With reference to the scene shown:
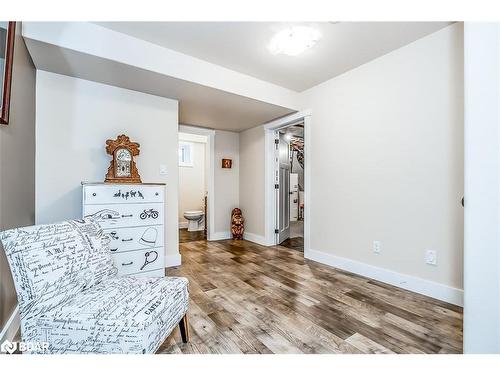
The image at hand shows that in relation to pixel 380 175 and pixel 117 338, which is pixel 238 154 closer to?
pixel 380 175

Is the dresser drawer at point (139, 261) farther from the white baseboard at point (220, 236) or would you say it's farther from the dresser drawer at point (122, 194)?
the white baseboard at point (220, 236)

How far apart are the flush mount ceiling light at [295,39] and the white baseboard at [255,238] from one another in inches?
108

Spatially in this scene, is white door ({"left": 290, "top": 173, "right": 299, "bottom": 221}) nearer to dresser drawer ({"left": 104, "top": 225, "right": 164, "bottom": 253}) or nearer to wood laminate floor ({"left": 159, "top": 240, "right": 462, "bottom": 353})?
wood laminate floor ({"left": 159, "top": 240, "right": 462, "bottom": 353})

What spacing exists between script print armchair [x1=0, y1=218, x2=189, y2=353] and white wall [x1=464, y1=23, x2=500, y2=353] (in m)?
1.48

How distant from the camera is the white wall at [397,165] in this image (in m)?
1.91

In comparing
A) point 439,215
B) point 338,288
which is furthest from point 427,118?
point 338,288

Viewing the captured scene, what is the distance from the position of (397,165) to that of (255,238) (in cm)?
248

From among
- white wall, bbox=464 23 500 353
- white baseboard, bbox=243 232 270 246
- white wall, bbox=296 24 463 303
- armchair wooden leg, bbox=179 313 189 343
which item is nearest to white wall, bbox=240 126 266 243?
white baseboard, bbox=243 232 270 246

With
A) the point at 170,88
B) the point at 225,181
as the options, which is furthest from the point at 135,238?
the point at 225,181

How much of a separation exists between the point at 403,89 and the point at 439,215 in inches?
46.4

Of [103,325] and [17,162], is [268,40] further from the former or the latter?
[103,325]

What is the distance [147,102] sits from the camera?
269cm

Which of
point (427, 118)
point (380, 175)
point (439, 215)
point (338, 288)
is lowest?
point (338, 288)

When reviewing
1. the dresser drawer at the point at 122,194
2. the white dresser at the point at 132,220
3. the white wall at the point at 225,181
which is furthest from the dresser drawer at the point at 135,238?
the white wall at the point at 225,181
